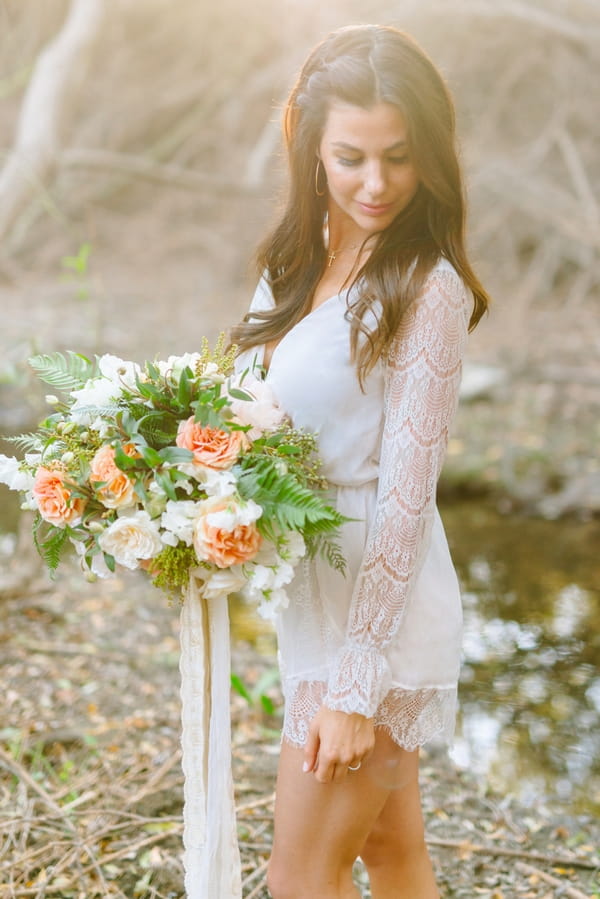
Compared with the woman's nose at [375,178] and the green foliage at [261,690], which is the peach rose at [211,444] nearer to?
the woman's nose at [375,178]

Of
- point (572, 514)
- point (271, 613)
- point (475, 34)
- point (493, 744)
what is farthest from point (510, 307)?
point (271, 613)

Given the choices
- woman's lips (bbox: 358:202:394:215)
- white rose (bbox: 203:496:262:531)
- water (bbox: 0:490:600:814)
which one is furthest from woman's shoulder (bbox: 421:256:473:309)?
water (bbox: 0:490:600:814)

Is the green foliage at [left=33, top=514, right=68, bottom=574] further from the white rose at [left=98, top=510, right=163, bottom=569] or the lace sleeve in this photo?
the lace sleeve

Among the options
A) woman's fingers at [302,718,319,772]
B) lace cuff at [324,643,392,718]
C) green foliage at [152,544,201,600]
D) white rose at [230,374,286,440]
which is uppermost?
white rose at [230,374,286,440]

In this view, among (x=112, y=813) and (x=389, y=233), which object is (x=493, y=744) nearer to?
(x=112, y=813)

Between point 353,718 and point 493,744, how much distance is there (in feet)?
7.75

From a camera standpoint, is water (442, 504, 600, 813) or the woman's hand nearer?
the woman's hand

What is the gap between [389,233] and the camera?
1.90 meters

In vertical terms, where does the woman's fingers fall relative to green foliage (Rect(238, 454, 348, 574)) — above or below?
below

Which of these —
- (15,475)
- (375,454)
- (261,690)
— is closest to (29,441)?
(15,475)

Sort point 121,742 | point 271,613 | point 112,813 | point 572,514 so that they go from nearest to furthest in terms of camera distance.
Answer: point 271,613
point 112,813
point 121,742
point 572,514

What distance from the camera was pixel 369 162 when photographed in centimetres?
180

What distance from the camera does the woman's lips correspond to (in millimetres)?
1849

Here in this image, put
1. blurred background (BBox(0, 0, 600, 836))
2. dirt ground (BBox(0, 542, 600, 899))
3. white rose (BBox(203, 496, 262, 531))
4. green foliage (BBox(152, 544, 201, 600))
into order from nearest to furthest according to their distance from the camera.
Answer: white rose (BBox(203, 496, 262, 531)) → green foliage (BBox(152, 544, 201, 600)) → dirt ground (BBox(0, 542, 600, 899)) → blurred background (BBox(0, 0, 600, 836))
